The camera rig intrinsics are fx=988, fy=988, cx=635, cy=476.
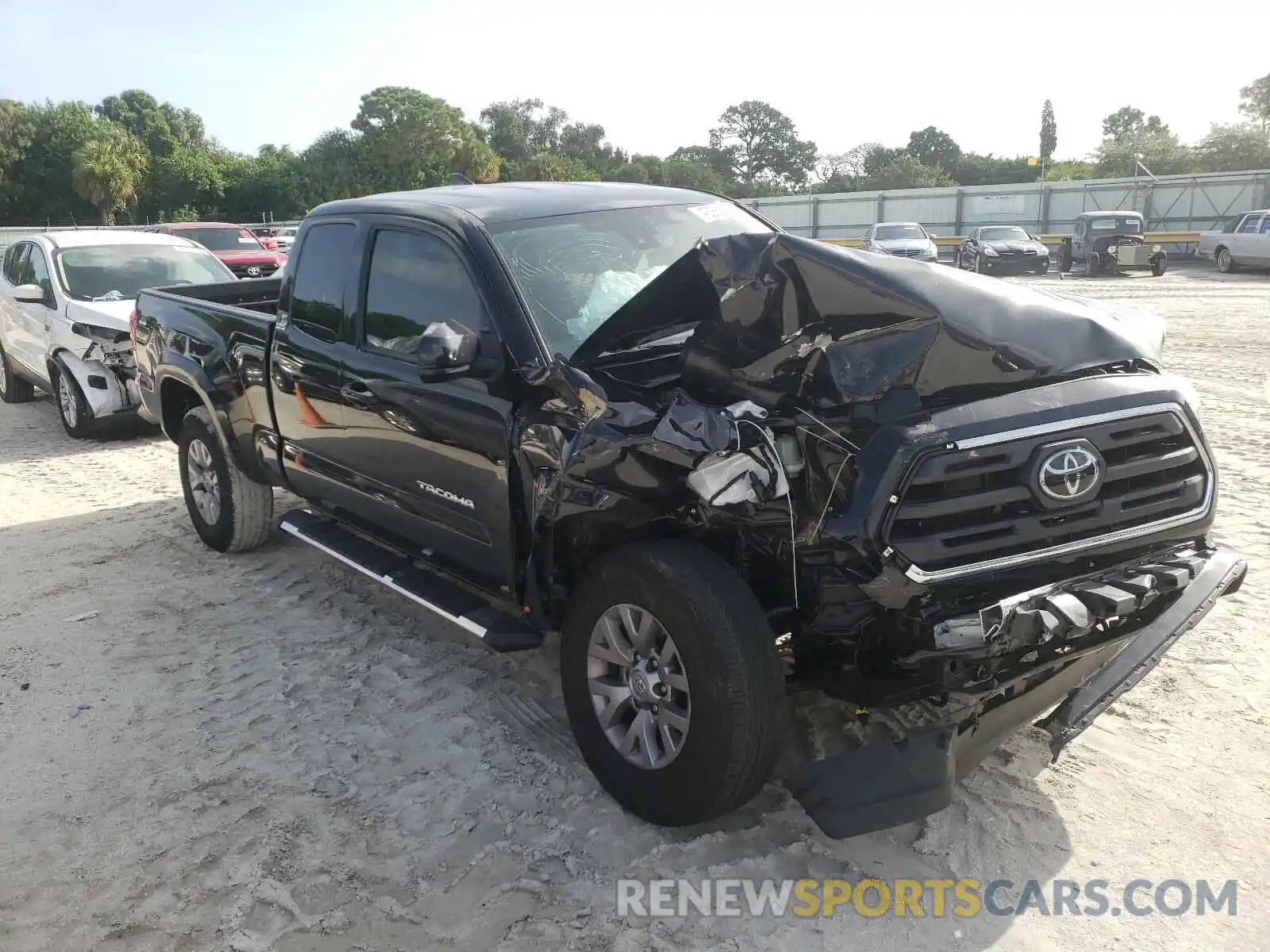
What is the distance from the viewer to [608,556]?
10.3 ft

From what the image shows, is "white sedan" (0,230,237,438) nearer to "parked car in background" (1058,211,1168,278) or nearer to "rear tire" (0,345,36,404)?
"rear tire" (0,345,36,404)

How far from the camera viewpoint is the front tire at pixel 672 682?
2814 millimetres

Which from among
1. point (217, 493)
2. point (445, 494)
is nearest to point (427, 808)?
point (445, 494)

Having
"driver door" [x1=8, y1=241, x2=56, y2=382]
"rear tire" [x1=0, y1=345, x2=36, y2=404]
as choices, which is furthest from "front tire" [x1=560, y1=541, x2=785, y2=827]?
"rear tire" [x1=0, y1=345, x2=36, y2=404]

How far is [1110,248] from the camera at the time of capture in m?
25.8

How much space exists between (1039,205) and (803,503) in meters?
35.7

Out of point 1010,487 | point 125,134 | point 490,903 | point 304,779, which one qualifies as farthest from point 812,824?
point 125,134

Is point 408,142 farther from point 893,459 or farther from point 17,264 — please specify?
point 893,459

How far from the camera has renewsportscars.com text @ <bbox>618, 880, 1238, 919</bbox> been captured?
2.82 meters

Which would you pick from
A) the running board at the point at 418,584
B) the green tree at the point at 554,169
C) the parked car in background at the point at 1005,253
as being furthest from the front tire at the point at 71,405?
the green tree at the point at 554,169

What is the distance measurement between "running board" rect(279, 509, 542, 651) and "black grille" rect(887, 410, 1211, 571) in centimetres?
153

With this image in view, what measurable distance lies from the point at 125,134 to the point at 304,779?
220ft

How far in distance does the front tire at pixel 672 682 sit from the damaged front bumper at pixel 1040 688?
22 cm

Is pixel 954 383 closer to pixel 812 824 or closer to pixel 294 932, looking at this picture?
pixel 812 824
